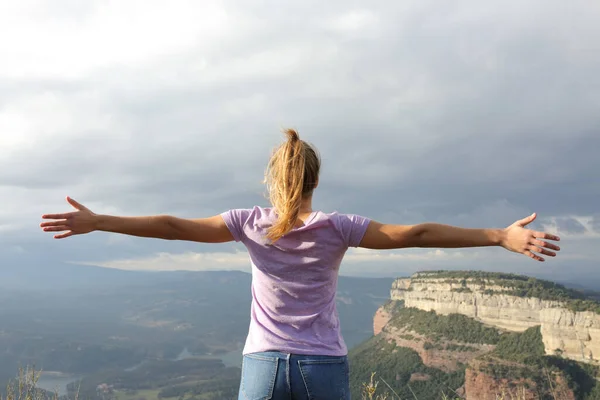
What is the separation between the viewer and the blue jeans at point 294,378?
3.09 m

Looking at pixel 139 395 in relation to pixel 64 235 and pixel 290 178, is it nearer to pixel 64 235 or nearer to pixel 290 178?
pixel 64 235

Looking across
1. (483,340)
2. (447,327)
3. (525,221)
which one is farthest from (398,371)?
(525,221)

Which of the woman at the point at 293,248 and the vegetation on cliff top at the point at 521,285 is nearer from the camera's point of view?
the woman at the point at 293,248

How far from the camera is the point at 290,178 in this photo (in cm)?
322

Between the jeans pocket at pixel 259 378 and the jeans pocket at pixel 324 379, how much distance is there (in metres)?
0.18

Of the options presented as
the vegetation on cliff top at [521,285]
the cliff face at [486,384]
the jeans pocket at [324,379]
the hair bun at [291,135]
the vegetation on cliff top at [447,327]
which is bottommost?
the cliff face at [486,384]

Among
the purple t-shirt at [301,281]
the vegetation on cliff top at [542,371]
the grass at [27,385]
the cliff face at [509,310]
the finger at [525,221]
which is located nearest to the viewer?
the purple t-shirt at [301,281]

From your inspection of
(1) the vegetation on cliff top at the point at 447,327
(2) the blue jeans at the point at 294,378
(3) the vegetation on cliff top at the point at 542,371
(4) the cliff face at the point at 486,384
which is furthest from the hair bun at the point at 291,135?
(1) the vegetation on cliff top at the point at 447,327

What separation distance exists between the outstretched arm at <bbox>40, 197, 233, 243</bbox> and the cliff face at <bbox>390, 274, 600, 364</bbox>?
81.3 m

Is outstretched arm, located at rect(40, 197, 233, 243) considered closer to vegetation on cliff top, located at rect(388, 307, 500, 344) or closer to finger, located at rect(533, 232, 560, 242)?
finger, located at rect(533, 232, 560, 242)

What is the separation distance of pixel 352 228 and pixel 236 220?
2.63ft

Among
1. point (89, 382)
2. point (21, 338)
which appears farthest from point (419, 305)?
point (21, 338)

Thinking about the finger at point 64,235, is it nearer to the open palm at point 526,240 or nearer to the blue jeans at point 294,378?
the blue jeans at point 294,378

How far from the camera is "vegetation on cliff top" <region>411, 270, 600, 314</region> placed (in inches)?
3068
